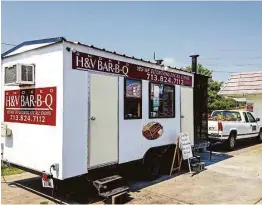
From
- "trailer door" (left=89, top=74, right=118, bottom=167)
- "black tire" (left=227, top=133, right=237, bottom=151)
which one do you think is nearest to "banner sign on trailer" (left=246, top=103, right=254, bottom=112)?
"black tire" (left=227, top=133, right=237, bottom=151)

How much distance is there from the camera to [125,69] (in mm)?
7027

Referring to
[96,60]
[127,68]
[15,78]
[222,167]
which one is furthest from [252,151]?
[15,78]

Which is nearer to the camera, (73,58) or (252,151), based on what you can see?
(73,58)

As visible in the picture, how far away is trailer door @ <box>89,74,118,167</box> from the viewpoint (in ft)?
20.1

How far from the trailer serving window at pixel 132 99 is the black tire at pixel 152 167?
1252 millimetres

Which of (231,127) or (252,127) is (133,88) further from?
(252,127)

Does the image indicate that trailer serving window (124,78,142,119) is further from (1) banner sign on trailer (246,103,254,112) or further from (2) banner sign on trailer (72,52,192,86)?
(1) banner sign on trailer (246,103,254,112)

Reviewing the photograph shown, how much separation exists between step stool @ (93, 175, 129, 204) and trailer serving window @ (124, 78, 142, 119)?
4.80 feet

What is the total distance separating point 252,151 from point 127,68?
8.98 m

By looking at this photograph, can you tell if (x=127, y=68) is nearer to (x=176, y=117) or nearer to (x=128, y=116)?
(x=128, y=116)

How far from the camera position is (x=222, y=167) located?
9812 mm

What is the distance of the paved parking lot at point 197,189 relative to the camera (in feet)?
20.9

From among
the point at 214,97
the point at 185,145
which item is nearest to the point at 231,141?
the point at 185,145

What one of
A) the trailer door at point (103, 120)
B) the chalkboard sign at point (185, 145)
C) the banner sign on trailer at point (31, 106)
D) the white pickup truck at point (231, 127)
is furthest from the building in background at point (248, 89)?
the banner sign on trailer at point (31, 106)
